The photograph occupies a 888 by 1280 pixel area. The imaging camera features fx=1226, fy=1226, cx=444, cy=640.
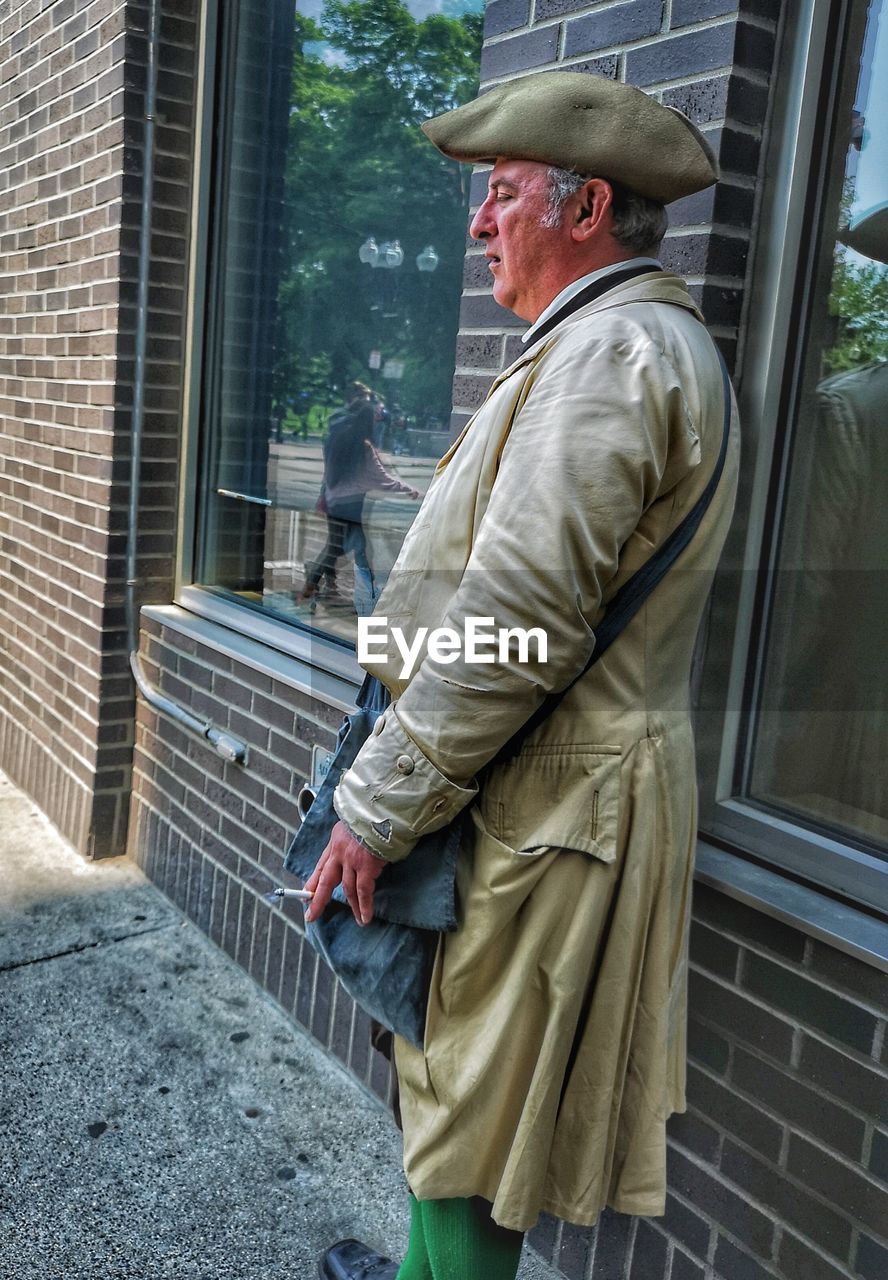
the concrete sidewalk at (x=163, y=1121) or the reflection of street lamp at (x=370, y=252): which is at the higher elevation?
the reflection of street lamp at (x=370, y=252)

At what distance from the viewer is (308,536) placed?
3.84 metres

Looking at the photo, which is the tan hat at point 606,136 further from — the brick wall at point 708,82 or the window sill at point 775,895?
the window sill at point 775,895

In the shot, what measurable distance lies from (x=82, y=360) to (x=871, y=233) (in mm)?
3050

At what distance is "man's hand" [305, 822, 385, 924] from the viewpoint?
1838 mm

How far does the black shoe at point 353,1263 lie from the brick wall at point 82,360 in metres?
2.23

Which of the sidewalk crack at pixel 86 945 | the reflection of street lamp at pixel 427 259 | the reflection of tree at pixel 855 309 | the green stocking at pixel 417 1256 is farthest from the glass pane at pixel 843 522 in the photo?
the sidewalk crack at pixel 86 945

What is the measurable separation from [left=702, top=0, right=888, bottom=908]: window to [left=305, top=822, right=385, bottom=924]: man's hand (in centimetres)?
83

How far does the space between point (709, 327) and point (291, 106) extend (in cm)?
219

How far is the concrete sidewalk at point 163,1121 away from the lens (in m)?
Answer: 2.54

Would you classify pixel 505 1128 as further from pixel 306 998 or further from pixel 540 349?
pixel 306 998

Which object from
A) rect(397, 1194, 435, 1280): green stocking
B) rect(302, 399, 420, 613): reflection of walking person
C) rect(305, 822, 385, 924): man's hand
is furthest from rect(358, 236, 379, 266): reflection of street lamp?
rect(397, 1194, 435, 1280): green stocking

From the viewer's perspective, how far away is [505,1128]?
184 cm

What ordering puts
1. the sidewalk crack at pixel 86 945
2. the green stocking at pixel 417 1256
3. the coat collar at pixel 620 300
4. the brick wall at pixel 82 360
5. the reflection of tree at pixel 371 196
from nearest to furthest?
1. the coat collar at pixel 620 300
2. the green stocking at pixel 417 1256
3. the reflection of tree at pixel 371 196
4. the sidewalk crack at pixel 86 945
5. the brick wall at pixel 82 360

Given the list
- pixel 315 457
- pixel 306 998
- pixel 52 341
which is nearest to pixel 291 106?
pixel 315 457
